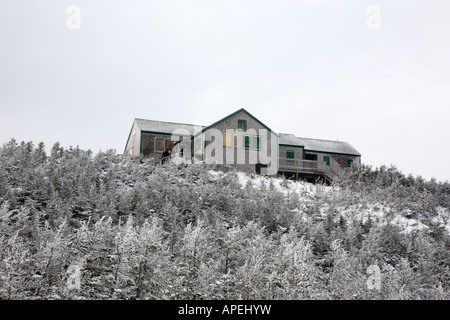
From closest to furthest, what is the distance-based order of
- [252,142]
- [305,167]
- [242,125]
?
1. [252,142]
2. [242,125]
3. [305,167]

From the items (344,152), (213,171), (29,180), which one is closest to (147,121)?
(213,171)

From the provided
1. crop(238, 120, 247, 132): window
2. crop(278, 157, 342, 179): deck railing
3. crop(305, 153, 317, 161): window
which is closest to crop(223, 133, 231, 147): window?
crop(238, 120, 247, 132): window

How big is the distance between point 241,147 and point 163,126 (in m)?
8.32

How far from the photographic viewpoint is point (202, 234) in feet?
29.6

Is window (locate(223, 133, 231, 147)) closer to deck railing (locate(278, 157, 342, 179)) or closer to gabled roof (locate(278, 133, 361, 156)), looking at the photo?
deck railing (locate(278, 157, 342, 179))

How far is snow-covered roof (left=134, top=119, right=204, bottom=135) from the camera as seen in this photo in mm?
32062

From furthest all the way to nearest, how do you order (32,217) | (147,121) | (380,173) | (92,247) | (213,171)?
(147,121)
(380,173)
(213,171)
(32,217)
(92,247)

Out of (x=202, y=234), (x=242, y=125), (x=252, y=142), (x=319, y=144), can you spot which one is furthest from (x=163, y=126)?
(x=202, y=234)

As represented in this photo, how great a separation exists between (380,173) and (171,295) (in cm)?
1991

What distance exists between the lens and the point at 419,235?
524 inches

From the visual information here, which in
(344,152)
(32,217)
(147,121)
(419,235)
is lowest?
(419,235)

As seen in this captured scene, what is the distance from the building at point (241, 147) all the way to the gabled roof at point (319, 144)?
0.09 metres

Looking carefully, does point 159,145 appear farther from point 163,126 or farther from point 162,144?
point 163,126

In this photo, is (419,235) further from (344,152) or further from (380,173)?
(344,152)
